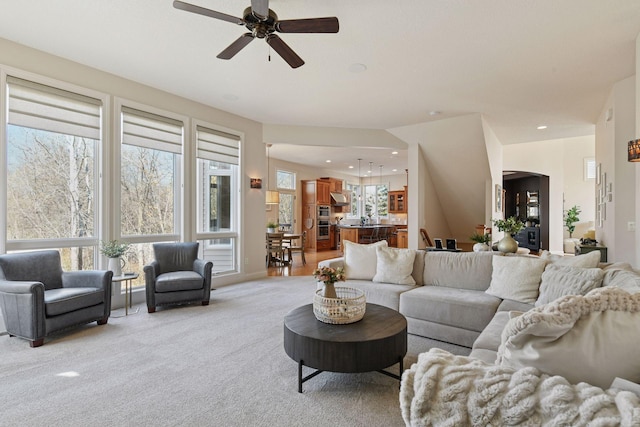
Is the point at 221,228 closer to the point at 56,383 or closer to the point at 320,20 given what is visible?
the point at 56,383

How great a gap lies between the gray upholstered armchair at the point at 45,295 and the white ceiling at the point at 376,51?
2.38 metres

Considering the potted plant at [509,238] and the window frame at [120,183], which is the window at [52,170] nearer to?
the window frame at [120,183]

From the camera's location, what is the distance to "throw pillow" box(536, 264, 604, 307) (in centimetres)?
252

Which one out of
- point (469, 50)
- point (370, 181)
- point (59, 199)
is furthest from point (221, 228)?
point (370, 181)

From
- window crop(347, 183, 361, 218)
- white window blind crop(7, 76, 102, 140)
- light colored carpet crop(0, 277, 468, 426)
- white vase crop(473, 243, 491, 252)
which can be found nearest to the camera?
light colored carpet crop(0, 277, 468, 426)

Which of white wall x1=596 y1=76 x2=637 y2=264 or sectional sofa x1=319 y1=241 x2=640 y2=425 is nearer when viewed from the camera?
sectional sofa x1=319 y1=241 x2=640 y2=425

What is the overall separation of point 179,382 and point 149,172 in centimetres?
345

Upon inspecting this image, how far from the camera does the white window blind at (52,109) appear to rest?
11.6 feet

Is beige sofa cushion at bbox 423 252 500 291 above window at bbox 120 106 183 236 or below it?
below

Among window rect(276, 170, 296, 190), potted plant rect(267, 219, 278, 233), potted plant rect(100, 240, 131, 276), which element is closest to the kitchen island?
window rect(276, 170, 296, 190)

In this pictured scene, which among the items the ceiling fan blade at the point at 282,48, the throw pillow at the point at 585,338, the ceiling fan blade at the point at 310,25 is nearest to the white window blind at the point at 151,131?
the ceiling fan blade at the point at 282,48

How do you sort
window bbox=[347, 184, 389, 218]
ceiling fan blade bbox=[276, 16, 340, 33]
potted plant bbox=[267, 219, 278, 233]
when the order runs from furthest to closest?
window bbox=[347, 184, 389, 218] < potted plant bbox=[267, 219, 278, 233] < ceiling fan blade bbox=[276, 16, 340, 33]

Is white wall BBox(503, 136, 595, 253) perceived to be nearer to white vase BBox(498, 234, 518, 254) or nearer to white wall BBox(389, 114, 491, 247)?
white wall BBox(389, 114, 491, 247)

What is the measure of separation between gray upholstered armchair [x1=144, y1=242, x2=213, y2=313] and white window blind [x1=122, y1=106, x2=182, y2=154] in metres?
1.49
